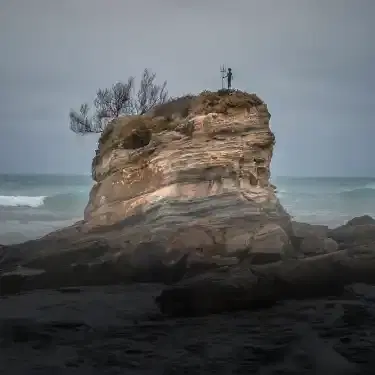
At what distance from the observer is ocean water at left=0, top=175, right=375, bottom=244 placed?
26.6 ft

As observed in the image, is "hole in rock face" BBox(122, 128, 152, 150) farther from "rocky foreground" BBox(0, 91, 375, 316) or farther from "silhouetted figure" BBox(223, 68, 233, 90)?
"silhouetted figure" BBox(223, 68, 233, 90)

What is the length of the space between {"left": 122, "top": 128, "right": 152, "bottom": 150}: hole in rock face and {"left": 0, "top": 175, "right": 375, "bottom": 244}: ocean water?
47.4 inches

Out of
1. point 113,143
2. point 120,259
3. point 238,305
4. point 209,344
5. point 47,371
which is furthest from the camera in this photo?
point 113,143

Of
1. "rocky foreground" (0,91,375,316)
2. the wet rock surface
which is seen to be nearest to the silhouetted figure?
"rocky foreground" (0,91,375,316)

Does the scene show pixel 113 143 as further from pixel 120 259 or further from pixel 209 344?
pixel 209 344

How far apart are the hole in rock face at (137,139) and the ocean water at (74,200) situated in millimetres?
1205

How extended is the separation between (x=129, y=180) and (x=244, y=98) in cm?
189

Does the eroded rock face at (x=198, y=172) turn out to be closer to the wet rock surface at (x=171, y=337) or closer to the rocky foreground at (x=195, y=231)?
the rocky foreground at (x=195, y=231)

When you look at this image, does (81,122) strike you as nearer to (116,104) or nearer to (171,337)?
(116,104)

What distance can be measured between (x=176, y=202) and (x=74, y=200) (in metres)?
3.70

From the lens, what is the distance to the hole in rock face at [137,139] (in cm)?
748

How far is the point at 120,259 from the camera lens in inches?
226

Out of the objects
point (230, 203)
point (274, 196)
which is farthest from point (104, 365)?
point (274, 196)

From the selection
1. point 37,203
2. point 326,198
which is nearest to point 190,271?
point 37,203
